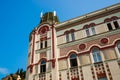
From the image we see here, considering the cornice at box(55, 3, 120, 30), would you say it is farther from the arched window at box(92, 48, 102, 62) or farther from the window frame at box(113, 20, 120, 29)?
the arched window at box(92, 48, 102, 62)

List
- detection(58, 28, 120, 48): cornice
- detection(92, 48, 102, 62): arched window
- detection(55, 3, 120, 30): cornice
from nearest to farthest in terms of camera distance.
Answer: detection(92, 48, 102, 62): arched window < detection(58, 28, 120, 48): cornice < detection(55, 3, 120, 30): cornice

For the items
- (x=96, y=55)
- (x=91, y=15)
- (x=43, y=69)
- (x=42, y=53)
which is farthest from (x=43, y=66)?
(x=91, y=15)

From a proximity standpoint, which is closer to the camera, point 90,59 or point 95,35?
point 90,59

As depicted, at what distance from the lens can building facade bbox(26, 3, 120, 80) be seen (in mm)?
16875

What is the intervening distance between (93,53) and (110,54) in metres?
2.17

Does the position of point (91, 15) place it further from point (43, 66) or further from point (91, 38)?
point (43, 66)

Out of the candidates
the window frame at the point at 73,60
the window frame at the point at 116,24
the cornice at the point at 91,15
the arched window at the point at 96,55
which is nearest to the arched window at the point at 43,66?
the window frame at the point at 73,60

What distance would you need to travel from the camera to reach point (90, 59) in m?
17.8

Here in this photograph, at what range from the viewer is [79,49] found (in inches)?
756

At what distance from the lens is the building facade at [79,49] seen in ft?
55.4

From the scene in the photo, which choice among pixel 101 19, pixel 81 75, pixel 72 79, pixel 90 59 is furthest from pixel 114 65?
pixel 101 19

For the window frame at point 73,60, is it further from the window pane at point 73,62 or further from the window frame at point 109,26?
the window frame at point 109,26

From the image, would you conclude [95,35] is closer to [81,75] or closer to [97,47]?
[97,47]

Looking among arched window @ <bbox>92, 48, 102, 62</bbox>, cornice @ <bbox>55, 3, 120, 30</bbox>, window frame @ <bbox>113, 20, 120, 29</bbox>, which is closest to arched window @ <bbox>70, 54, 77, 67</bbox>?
arched window @ <bbox>92, 48, 102, 62</bbox>
